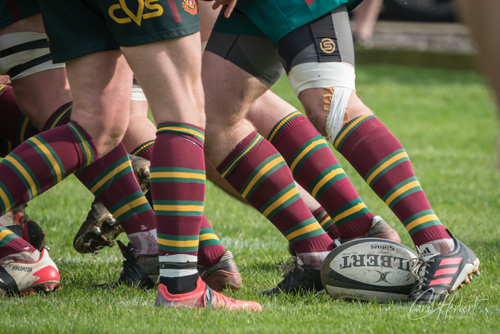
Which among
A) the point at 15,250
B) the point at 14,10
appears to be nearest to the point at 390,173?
the point at 15,250

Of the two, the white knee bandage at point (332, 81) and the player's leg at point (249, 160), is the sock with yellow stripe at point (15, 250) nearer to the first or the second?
the player's leg at point (249, 160)

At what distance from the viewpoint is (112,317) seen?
2510 millimetres

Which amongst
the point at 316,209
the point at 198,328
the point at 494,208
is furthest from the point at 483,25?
the point at 494,208

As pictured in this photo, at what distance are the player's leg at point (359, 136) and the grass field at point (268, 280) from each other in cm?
29

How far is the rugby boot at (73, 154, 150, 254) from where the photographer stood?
10.7ft

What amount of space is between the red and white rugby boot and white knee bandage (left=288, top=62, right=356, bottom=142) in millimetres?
1320

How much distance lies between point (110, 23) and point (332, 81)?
2.93ft

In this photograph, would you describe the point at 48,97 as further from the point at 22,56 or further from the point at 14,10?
the point at 14,10

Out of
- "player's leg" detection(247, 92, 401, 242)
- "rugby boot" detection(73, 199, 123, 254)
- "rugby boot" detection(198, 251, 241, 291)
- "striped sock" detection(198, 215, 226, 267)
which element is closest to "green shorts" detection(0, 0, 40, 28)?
"rugby boot" detection(73, 199, 123, 254)

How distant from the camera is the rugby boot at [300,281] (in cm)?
304

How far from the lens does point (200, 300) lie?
259cm

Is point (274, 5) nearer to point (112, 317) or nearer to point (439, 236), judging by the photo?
point (439, 236)

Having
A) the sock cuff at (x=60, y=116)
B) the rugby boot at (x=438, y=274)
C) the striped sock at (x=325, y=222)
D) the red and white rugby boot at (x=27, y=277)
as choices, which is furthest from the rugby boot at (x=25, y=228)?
the rugby boot at (x=438, y=274)

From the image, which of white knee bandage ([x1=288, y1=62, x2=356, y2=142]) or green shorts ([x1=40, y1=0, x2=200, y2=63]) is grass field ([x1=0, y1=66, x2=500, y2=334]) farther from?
green shorts ([x1=40, y1=0, x2=200, y2=63])
